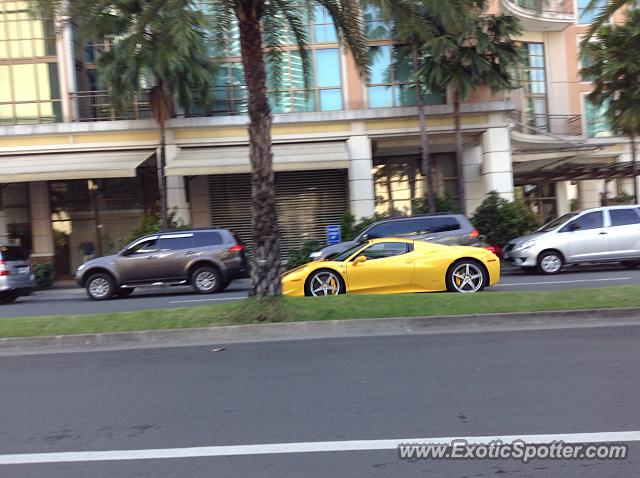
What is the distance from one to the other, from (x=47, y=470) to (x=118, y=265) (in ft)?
40.3

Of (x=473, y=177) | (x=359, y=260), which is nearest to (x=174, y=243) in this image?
(x=359, y=260)

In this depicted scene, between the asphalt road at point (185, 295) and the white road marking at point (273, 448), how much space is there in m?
8.61

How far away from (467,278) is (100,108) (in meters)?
16.4

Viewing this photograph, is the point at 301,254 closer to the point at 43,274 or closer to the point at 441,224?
the point at 441,224

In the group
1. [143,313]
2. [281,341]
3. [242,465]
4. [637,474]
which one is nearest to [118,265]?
[143,313]

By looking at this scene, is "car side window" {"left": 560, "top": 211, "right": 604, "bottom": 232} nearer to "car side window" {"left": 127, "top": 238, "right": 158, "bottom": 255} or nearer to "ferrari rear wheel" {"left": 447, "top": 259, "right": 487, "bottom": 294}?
"ferrari rear wheel" {"left": 447, "top": 259, "right": 487, "bottom": 294}

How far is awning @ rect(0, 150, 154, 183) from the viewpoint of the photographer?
1934cm

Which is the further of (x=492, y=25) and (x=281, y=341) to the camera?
(x=492, y=25)

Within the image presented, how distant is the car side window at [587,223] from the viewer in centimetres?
1627

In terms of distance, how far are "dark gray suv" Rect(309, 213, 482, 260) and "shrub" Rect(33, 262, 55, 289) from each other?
11441 mm

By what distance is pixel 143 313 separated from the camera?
9984 mm

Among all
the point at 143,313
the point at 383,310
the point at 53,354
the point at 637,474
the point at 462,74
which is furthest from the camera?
the point at 462,74

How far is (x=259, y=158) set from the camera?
9406mm

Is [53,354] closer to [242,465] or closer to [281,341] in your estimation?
[281,341]
